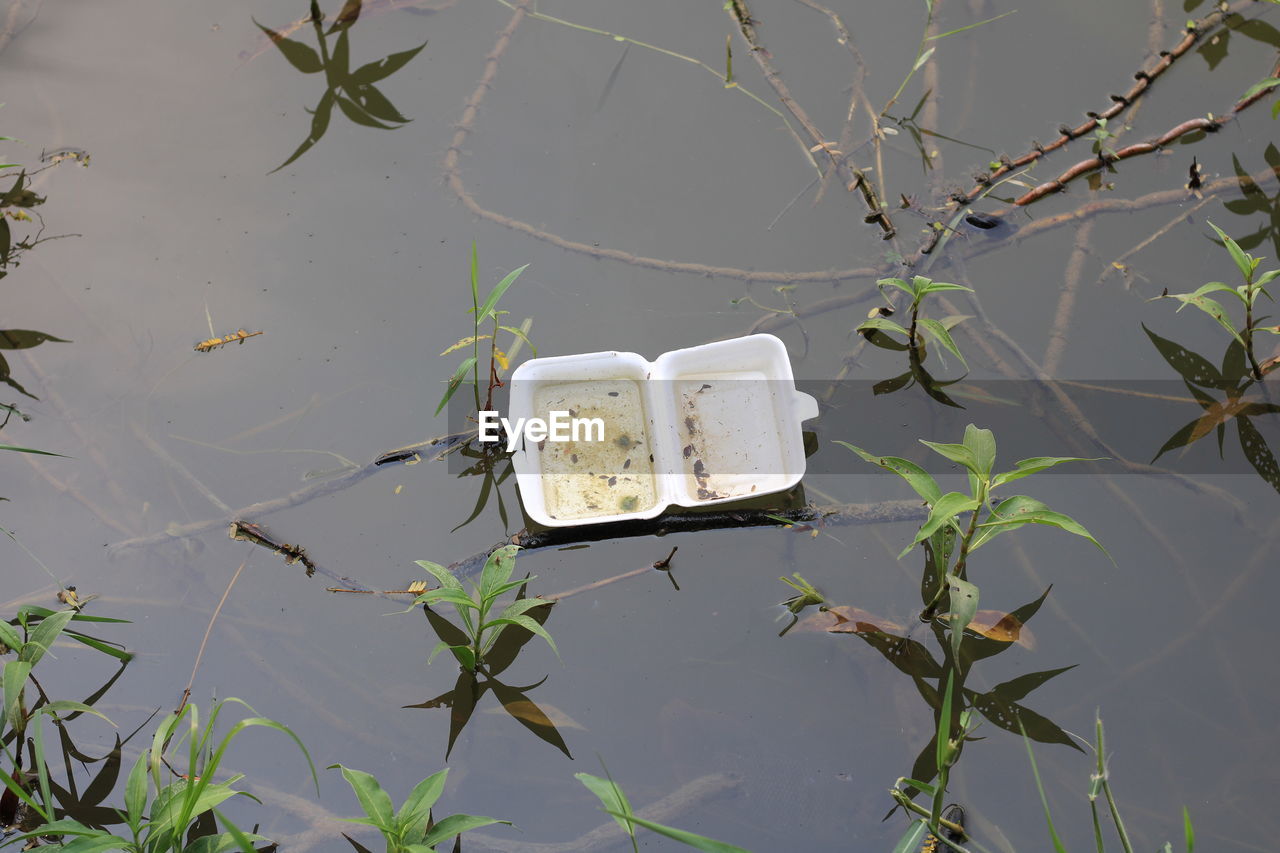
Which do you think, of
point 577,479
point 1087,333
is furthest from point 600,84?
point 1087,333

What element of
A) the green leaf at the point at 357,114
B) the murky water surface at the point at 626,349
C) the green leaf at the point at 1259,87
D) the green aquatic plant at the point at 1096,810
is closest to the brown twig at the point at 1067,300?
the murky water surface at the point at 626,349

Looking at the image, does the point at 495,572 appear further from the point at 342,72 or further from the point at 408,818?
the point at 342,72

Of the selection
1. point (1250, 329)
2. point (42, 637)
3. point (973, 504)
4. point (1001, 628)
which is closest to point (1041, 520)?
point (973, 504)

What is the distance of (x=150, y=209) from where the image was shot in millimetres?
3025

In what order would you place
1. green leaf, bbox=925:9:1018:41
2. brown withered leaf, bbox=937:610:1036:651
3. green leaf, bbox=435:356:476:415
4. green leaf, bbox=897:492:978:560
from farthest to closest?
green leaf, bbox=925:9:1018:41 < green leaf, bbox=435:356:476:415 < brown withered leaf, bbox=937:610:1036:651 < green leaf, bbox=897:492:978:560

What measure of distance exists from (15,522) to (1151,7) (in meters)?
4.34

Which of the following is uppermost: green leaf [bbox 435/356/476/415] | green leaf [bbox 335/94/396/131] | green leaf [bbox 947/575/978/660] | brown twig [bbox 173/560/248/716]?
green leaf [bbox 335/94/396/131]

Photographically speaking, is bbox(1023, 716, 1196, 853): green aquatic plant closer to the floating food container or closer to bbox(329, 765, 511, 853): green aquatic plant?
the floating food container

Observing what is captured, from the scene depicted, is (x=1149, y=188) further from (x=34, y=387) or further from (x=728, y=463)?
(x=34, y=387)

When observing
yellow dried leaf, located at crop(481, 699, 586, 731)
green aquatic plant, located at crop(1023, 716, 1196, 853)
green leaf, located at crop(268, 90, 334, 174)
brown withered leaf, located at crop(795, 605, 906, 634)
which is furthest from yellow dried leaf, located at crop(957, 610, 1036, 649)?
green leaf, located at crop(268, 90, 334, 174)

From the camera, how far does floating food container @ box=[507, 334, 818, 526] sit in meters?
2.54

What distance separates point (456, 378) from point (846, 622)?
1.34 metres

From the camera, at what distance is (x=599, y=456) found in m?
2.59

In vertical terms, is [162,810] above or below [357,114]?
below
